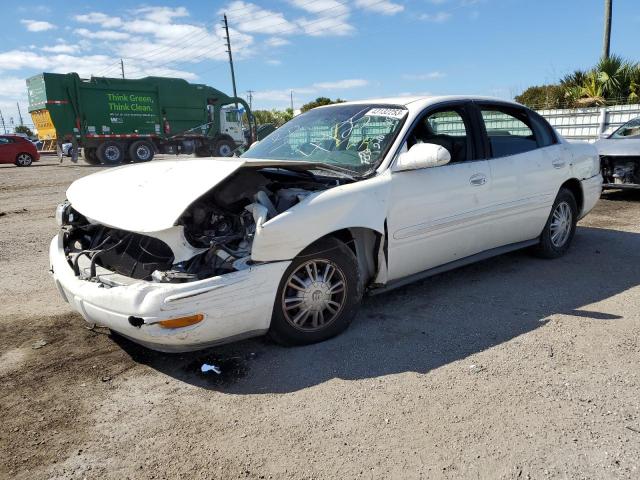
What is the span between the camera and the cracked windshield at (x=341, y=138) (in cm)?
392

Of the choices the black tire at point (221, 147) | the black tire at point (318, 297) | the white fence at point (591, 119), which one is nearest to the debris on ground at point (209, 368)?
the black tire at point (318, 297)

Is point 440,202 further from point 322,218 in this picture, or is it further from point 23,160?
point 23,160

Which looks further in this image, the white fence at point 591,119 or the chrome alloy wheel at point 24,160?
the chrome alloy wheel at point 24,160

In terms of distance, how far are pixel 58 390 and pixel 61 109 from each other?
21764 millimetres

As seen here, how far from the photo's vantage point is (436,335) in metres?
3.61

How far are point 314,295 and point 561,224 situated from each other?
10.6 ft

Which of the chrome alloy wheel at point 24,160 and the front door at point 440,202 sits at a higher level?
the chrome alloy wheel at point 24,160

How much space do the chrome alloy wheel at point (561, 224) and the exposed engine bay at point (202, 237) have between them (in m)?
2.71

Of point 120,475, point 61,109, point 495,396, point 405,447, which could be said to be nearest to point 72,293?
A: point 120,475

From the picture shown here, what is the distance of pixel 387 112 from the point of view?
4.18 metres

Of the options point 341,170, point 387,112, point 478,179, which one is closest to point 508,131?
point 478,179

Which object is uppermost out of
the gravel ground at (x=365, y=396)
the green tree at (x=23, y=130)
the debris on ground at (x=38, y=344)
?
the green tree at (x=23, y=130)

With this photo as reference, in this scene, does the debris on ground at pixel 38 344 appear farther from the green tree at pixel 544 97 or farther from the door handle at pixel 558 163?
the green tree at pixel 544 97

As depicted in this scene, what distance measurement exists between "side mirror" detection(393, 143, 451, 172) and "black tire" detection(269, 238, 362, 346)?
75 cm
